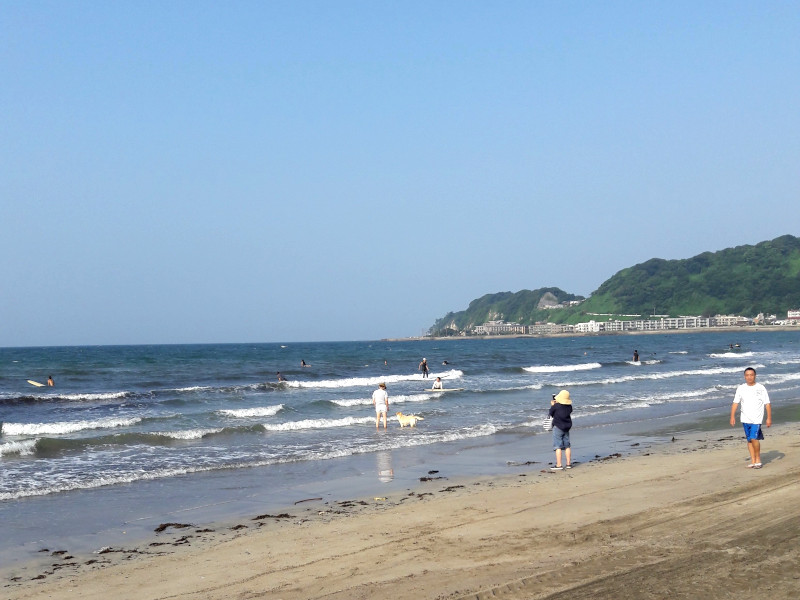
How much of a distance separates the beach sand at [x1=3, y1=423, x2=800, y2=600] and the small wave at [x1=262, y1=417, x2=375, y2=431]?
1009cm

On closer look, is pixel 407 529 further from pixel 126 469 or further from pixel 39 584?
pixel 126 469

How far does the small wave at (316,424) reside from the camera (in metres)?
20.5

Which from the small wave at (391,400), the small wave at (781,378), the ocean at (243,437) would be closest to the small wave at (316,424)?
the ocean at (243,437)

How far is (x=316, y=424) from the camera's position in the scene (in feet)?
69.3

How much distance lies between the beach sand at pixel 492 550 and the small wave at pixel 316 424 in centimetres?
1009

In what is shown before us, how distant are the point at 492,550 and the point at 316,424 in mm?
14280

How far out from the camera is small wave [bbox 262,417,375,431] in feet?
67.3

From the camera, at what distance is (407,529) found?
27.8 feet

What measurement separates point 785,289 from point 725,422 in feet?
670

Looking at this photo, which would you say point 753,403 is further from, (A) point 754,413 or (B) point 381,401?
(B) point 381,401

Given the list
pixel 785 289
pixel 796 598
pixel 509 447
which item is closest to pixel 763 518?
pixel 796 598

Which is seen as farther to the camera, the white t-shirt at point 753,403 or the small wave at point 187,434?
the small wave at point 187,434

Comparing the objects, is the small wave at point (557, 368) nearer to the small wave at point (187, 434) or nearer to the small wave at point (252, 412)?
the small wave at point (252, 412)

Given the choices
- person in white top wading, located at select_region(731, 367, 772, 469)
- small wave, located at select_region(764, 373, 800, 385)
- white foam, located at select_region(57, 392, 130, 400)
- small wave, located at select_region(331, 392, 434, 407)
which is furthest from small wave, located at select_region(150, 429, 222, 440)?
small wave, located at select_region(764, 373, 800, 385)
